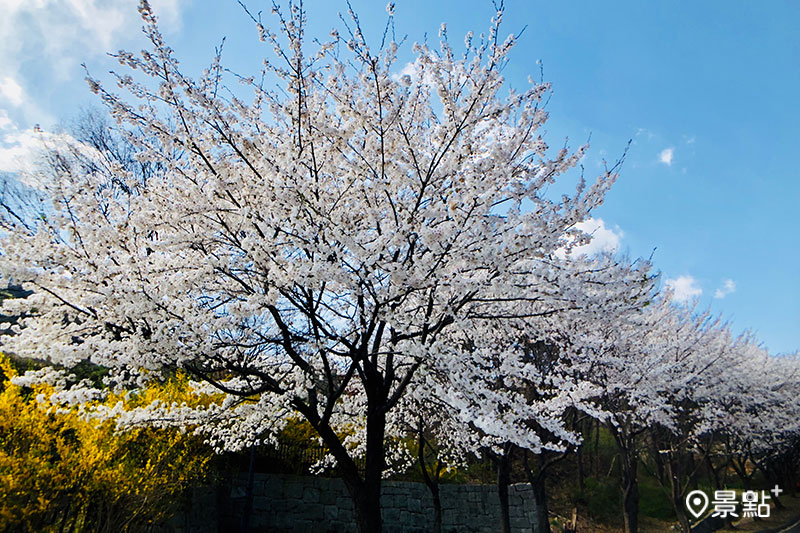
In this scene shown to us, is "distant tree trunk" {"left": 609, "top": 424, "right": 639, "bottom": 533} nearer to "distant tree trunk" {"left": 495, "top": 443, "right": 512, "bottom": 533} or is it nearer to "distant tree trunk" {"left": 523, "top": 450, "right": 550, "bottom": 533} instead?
"distant tree trunk" {"left": 523, "top": 450, "right": 550, "bottom": 533}

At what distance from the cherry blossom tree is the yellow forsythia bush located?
3.45 feet

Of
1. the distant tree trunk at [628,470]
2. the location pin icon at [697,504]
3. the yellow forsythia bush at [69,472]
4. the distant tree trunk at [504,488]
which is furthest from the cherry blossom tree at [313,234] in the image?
the location pin icon at [697,504]

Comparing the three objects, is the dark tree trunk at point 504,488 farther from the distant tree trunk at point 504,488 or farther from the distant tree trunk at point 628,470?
the distant tree trunk at point 628,470

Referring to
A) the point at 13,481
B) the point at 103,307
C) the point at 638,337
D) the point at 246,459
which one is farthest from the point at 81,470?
the point at 638,337

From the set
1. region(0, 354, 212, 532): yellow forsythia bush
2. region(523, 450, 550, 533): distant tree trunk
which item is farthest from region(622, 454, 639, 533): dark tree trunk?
region(0, 354, 212, 532): yellow forsythia bush

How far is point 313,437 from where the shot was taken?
10062 mm

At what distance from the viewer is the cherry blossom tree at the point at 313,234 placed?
4086mm

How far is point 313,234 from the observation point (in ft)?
13.3

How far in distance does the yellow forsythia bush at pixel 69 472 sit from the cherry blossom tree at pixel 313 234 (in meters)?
1.05

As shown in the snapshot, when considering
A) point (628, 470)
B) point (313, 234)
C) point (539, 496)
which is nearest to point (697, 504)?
point (628, 470)

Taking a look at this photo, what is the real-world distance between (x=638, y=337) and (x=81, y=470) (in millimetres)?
11974

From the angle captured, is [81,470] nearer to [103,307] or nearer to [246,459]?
[103,307]

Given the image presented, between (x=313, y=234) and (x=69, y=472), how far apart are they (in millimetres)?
4081

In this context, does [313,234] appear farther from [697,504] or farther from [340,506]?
[697,504]
